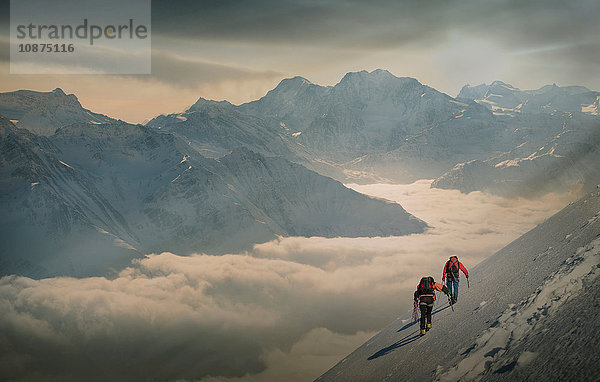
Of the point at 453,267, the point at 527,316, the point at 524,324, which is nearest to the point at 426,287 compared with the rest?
the point at 453,267

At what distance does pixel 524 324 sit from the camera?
25609 millimetres

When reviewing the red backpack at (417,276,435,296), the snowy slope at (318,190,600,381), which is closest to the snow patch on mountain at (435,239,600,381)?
the snowy slope at (318,190,600,381)

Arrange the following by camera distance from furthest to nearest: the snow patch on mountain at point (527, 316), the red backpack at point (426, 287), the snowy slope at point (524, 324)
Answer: the red backpack at point (426, 287) < the snow patch on mountain at point (527, 316) < the snowy slope at point (524, 324)

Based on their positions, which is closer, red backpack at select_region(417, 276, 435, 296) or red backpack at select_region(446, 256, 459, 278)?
red backpack at select_region(446, 256, 459, 278)

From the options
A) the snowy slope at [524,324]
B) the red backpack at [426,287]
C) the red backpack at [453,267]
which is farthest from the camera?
the red backpack at [426,287]

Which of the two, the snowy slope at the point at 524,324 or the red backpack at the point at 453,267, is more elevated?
the red backpack at the point at 453,267

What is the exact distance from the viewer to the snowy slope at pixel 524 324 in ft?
70.3

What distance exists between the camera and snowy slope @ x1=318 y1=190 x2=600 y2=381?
2144 cm

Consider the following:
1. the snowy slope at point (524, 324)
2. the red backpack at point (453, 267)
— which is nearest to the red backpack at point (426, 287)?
the red backpack at point (453, 267)

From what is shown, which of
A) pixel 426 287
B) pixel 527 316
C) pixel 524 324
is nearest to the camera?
pixel 524 324

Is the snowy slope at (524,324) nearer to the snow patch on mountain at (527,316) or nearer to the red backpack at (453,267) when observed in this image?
the snow patch on mountain at (527,316)

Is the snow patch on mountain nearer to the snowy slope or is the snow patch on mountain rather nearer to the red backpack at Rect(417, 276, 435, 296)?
the snowy slope

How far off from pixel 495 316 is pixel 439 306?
15.8 metres

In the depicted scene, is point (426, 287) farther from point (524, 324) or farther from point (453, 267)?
point (524, 324)
